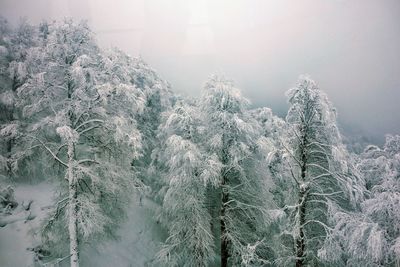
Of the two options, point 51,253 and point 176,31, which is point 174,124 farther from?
point 176,31

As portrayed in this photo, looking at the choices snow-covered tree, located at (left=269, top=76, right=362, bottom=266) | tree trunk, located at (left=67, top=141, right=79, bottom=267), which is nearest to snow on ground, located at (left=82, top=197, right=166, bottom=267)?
tree trunk, located at (left=67, top=141, right=79, bottom=267)

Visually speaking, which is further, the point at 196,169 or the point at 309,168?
the point at 196,169

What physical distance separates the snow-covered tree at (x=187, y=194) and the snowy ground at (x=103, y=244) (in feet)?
9.44

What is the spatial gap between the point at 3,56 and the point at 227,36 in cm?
7826

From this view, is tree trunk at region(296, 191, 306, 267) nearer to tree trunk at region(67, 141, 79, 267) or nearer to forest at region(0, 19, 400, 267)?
forest at region(0, 19, 400, 267)

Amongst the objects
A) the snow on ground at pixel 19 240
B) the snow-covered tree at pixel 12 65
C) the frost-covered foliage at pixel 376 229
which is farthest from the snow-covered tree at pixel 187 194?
the snow-covered tree at pixel 12 65

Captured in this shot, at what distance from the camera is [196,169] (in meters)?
11.9

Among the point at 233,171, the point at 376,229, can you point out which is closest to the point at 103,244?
the point at 233,171

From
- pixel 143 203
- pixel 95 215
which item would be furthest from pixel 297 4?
pixel 95 215

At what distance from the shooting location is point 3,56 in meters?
16.9

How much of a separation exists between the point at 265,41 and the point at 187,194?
Answer: 103893 mm

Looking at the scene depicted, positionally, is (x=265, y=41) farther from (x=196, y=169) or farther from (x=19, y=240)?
(x=19, y=240)

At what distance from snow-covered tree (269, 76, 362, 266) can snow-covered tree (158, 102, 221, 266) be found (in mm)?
3006

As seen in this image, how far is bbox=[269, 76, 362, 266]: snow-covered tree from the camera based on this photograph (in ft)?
33.1
